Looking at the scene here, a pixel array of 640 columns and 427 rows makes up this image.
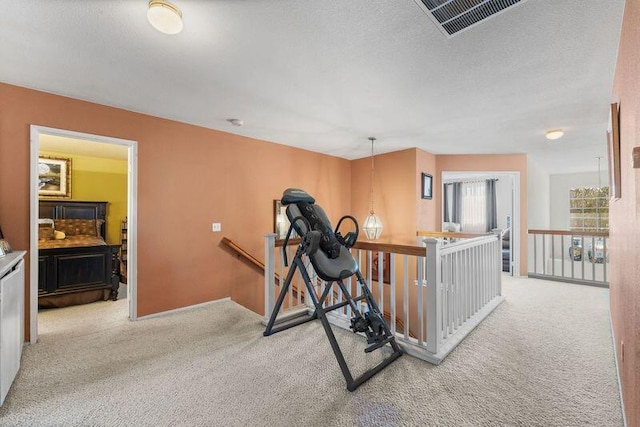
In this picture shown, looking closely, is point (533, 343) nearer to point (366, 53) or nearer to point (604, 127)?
point (366, 53)

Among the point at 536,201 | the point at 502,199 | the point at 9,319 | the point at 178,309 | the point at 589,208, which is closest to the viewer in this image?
the point at 9,319

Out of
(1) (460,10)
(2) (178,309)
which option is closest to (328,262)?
(1) (460,10)

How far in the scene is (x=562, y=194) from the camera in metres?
8.07

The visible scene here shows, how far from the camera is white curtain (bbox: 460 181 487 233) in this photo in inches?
326

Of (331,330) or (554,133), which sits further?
(554,133)

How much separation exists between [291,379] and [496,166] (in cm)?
529

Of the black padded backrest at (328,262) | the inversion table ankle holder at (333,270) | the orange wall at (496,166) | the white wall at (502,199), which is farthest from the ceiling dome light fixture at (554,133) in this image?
the white wall at (502,199)

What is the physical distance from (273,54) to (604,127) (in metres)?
4.37

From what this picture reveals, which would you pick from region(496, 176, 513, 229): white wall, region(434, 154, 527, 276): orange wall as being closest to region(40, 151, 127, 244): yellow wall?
region(434, 154, 527, 276): orange wall

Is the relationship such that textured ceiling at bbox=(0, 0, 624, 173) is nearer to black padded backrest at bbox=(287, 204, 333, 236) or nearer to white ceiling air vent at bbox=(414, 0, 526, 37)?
white ceiling air vent at bbox=(414, 0, 526, 37)

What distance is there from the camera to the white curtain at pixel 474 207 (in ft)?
27.2

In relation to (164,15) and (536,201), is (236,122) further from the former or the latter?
(536,201)

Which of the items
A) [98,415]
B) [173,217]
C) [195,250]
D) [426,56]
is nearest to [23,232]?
[173,217]

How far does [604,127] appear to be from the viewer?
363 cm
